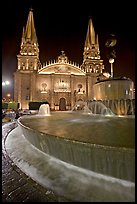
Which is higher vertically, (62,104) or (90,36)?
(90,36)

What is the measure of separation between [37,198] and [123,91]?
9560 millimetres

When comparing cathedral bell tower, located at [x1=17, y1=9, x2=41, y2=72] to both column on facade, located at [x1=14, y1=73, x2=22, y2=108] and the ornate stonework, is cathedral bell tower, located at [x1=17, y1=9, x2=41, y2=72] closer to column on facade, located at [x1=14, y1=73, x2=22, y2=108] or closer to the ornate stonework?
the ornate stonework

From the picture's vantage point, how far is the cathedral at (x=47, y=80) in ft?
126

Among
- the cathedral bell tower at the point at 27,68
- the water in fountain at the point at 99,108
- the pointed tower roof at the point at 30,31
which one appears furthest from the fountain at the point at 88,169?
the pointed tower roof at the point at 30,31

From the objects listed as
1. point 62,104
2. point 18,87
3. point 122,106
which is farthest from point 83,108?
point 18,87

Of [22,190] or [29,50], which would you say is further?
[29,50]

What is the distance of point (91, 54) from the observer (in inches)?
1807

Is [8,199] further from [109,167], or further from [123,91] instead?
[123,91]

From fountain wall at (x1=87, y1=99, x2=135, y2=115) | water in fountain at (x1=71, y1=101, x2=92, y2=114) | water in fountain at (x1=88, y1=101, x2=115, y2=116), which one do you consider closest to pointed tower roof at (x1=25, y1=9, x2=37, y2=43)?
water in fountain at (x1=71, y1=101, x2=92, y2=114)

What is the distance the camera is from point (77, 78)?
41.3 meters

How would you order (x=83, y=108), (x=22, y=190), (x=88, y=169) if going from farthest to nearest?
(x=83, y=108) → (x=88, y=169) → (x=22, y=190)

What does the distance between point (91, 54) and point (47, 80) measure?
15.5 meters

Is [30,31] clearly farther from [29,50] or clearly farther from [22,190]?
[22,190]

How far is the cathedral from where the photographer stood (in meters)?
38.4
